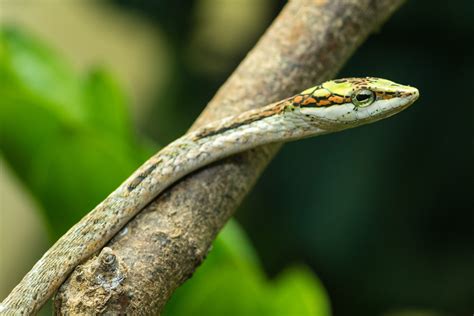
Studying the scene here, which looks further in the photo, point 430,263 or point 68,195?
point 430,263

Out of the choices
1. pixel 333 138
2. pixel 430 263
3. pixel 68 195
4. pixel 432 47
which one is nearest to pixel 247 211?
pixel 333 138

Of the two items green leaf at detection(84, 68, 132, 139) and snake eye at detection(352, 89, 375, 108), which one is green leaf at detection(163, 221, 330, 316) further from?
snake eye at detection(352, 89, 375, 108)

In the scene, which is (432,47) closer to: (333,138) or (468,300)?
(333,138)

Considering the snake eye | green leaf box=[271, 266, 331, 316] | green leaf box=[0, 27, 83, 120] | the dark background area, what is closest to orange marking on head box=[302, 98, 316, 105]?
the snake eye

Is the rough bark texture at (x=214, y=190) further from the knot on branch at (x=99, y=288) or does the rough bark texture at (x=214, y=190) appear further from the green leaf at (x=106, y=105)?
the green leaf at (x=106, y=105)

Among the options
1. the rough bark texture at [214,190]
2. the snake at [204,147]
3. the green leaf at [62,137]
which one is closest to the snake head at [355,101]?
the snake at [204,147]
